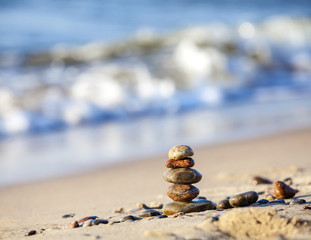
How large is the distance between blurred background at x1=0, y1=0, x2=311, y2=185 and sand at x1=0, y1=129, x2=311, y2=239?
51 cm

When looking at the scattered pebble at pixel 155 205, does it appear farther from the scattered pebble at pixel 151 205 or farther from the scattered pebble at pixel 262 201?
the scattered pebble at pixel 262 201

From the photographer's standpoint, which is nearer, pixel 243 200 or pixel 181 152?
pixel 243 200

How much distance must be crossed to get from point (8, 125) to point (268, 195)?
17.4 feet

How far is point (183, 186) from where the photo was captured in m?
3.06

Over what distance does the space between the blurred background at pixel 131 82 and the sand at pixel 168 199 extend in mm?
507

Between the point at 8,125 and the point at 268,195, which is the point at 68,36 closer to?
the point at 8,125

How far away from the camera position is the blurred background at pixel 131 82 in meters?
6.47

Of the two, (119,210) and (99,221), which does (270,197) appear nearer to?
(119,210)

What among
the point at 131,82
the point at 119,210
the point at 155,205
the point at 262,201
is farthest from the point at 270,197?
the point at 131,82

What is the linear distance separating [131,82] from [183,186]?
307 inches

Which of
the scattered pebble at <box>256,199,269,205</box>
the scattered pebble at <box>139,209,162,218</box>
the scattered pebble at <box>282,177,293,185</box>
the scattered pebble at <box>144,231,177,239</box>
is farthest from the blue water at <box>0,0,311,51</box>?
the scattered pebble at <box>144,231,177,239</box>

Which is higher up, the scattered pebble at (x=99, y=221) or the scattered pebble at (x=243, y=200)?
the scattered pebble at (x=243, y=200)

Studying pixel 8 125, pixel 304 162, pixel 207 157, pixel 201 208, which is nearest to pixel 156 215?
pixel 201 208

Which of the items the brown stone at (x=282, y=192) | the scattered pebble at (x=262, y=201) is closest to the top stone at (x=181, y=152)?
the scattered pebble at (x=262, y=201)
